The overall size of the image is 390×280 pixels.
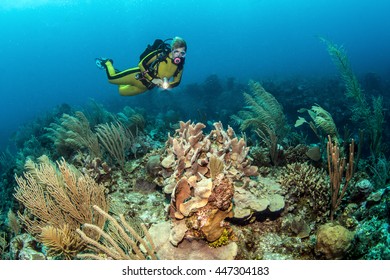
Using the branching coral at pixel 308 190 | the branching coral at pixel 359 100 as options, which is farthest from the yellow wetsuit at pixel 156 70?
the branching coral at pixel 359 100

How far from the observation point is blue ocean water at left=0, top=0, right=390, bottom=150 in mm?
96125

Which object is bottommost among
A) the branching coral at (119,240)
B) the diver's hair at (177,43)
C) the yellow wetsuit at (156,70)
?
the branching coral at (119,240)

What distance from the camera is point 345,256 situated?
10.3 ft

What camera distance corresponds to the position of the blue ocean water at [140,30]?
315 ft

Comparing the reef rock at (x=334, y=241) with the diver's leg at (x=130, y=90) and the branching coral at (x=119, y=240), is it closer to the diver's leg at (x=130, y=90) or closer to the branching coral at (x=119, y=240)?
the branching coral at (x=119, y=240)

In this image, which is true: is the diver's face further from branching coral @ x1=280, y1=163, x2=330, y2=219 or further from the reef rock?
the reef rock

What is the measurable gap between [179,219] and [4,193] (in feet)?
24.4

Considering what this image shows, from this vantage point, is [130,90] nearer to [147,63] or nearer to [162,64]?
[147,63]

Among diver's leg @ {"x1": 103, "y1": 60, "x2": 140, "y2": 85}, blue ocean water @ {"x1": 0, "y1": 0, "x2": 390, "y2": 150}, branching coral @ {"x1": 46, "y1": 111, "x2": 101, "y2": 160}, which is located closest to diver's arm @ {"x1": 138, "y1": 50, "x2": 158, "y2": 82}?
diver's leg @ {"x1": 103, "y1": 60, "x2": 140, "y2": 85}

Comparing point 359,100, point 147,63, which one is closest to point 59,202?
point 147,63

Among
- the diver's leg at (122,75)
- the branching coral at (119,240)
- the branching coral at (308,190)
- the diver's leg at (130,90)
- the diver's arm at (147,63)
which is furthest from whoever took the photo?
the diver's leg at (130,90)

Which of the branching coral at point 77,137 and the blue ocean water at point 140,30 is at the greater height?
the blue ocean water at point 140,30
